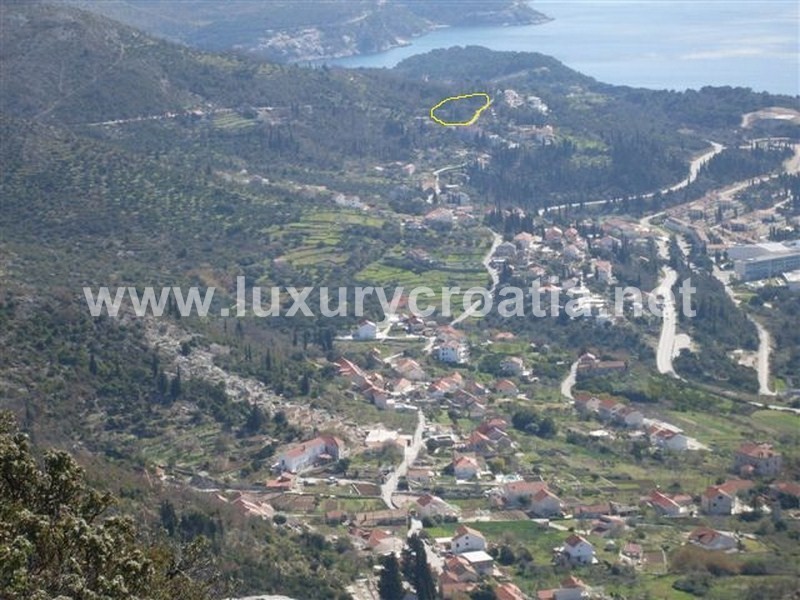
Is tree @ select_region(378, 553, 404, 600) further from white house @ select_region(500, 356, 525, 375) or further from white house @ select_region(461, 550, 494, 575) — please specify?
white house @ select_region(500, 356, 525, 375)

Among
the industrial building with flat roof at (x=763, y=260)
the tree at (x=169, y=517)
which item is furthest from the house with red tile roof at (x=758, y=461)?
the industrial building with flat roof at (x=763, y=260)

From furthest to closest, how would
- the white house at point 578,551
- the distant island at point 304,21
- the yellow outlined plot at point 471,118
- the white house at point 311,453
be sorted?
1. the distant island at point 304,21
2. the yellow outlined plot at point 471,118
3. the white house at point 311,453
4. the white house at point 578,551

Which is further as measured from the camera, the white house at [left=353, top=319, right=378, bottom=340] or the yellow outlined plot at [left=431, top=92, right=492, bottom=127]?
the yellow outlined plot at [left=431, top=92, right=492, bottom=127]

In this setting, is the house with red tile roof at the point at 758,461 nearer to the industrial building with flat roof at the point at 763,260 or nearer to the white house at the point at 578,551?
the white house at the point at 578,551

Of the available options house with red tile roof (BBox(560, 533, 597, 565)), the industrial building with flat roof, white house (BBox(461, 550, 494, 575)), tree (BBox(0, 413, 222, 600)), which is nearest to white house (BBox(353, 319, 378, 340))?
the industrial building with flat roof

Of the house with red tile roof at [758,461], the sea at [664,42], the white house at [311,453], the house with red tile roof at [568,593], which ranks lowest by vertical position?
the house with red tile roof at [568,593]

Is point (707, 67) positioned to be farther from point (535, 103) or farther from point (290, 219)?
point (290, 219)

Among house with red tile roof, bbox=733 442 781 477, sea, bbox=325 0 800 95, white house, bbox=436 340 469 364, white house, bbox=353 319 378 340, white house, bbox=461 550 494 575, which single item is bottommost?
white house, bbox=461 550 494 575
